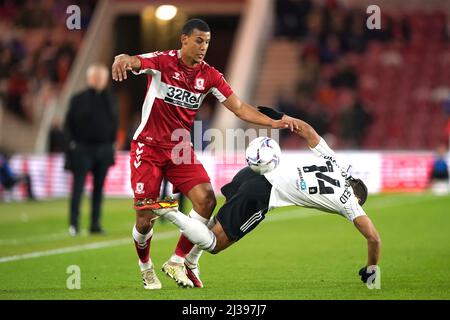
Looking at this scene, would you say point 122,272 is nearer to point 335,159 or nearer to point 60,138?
point 335,159

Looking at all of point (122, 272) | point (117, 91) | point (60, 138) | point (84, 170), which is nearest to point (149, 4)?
point (117, 91)

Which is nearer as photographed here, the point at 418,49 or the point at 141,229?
the point at 141,229

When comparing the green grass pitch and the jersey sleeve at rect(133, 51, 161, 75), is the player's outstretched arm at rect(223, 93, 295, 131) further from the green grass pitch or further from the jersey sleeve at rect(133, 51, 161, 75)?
the green grass pitch

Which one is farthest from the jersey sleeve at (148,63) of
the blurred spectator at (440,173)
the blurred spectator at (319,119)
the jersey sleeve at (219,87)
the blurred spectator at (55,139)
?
the blurred spectator at (319,119)

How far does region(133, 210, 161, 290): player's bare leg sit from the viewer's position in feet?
31.9

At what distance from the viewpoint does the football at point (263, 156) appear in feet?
31.2

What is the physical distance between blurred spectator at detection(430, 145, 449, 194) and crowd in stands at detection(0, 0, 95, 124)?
11.1m

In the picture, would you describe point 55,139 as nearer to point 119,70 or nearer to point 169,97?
point 169,97

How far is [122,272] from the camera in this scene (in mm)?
11094

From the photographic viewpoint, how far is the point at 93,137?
15.6 meters

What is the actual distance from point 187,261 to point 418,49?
2186 centimetres

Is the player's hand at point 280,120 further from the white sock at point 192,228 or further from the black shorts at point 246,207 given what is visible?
the white sock at point 192,228

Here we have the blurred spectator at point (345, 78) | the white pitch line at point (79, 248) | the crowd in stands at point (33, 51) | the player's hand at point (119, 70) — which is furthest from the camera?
the crowd in stands at point (33, 51)

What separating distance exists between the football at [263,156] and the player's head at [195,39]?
957 mm
